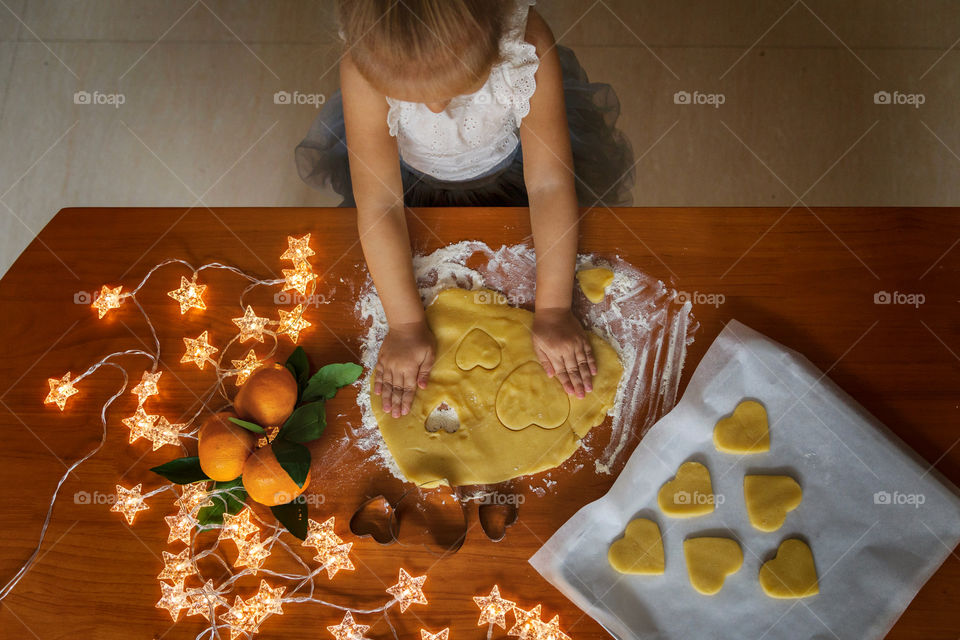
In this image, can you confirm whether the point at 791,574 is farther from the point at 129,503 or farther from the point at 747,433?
the point at 129,503

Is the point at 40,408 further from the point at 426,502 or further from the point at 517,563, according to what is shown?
the point at 517,563

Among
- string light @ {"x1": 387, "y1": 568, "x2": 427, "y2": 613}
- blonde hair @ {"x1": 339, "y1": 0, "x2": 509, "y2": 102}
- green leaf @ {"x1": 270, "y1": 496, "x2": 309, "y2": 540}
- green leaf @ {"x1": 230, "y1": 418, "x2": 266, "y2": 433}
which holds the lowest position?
string light @ {"x1": 387, "y1": 568, "x2": 427, "y2": 613}

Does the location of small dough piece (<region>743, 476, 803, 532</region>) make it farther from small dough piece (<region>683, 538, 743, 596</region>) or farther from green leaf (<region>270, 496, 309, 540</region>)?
green leaf (<region>270, 496, 309, 540</region>)

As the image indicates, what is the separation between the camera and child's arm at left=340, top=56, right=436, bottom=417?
859 mm

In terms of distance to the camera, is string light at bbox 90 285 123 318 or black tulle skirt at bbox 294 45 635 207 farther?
black tulle skirt at bbox 294 45 635 207

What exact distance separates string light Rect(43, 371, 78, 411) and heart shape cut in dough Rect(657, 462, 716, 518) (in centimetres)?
89

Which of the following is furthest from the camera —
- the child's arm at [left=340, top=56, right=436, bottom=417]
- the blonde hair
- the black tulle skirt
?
the black tulle skirt

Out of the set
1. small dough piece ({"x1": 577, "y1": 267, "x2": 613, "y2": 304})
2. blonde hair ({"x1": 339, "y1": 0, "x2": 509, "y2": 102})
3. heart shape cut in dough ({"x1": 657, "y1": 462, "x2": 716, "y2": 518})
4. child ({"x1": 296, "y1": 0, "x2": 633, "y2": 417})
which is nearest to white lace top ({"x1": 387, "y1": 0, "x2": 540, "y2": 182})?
child ({"x1": 296, "y1": 0, "x2": 633, "y2": 417})

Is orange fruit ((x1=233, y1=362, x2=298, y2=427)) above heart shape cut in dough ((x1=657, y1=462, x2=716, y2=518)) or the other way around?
above

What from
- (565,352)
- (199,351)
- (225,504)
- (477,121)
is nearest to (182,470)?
(225,504)

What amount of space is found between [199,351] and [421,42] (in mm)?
556

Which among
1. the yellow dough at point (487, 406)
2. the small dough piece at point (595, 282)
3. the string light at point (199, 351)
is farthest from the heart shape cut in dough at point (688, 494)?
the string light at point (199, 351)

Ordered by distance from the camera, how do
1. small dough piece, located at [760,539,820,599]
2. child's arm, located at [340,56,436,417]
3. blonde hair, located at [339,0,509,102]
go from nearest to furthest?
blonde hair, located at [339,0,509,102], small dough piece, located at [760,539,820,599], child's arm, located at [340,56,436,417]

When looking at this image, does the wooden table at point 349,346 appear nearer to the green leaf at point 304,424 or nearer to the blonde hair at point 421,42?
the green leaf at point 304,424
